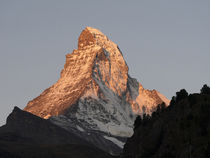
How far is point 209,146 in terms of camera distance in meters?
189

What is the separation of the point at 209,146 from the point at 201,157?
8165mm

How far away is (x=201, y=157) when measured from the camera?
196125 mm
